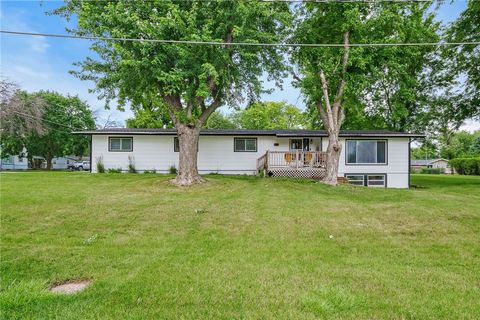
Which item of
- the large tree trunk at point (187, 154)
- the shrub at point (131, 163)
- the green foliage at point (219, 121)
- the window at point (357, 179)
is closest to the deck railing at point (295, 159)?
the window at point (357, 179)

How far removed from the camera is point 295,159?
15.7 meters

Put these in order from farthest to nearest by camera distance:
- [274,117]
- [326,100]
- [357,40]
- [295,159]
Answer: [274,117] < [295,159] < [326,100] < [357,40]

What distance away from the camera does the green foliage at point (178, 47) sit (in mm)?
10070

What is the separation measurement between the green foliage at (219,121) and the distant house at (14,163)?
23198 millimetres

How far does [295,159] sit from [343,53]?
223 inches

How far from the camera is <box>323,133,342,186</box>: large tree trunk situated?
1375 cm

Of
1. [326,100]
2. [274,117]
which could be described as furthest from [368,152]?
[274,117]

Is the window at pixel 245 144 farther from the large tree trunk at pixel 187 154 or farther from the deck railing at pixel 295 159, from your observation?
the large tree trunk at pixel 187 154

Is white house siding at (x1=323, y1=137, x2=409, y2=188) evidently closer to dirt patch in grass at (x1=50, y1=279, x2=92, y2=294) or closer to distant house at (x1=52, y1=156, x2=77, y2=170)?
dirt patch in grass at (x1=50, y1=279, x2=92, y2=294)

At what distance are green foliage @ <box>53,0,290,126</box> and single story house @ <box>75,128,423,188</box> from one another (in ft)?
14.6

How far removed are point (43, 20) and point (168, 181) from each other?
322 inches

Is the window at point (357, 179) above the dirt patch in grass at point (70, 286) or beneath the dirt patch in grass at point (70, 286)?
above

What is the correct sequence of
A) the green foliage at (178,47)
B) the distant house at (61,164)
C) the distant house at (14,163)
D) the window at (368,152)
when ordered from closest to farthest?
the green foliage at (178,47), the window at (368,152), the distant house at (14,163), the distant house at (61,164)

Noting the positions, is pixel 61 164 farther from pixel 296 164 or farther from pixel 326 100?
pixel 326 100
